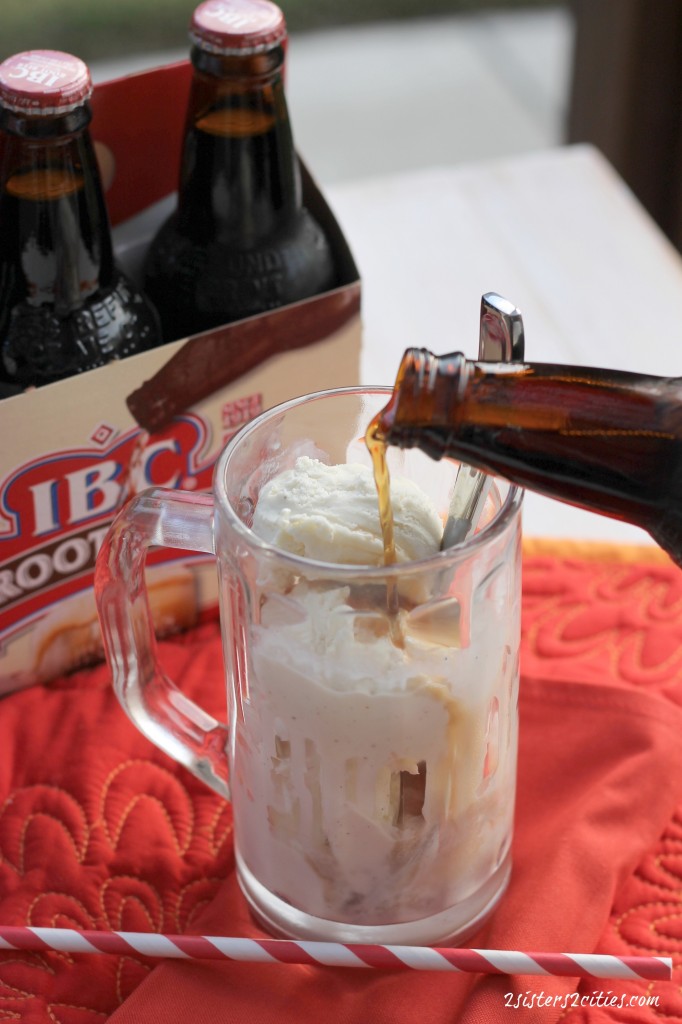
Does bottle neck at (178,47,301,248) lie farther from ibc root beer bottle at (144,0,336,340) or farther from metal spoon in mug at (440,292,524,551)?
metal spoon in mug at (440,292,524,551)

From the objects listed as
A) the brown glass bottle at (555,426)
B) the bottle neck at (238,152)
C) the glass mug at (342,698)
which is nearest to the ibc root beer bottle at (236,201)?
the bottle neck at (238,152)

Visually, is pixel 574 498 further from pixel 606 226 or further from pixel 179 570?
pixel 606 226

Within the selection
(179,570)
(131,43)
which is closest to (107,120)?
(179,570)

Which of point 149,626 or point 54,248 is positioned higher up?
point 54,248

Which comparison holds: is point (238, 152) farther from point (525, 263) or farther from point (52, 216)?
point (525, 263)

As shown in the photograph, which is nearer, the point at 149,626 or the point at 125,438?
the point at 149,626

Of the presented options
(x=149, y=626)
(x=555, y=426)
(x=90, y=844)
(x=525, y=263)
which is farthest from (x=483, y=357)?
(x=525, y=263)
